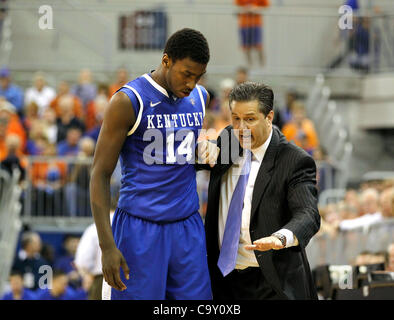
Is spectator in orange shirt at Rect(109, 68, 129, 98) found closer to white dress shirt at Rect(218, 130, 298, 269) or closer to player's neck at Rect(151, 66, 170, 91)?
white dress shirt at Rect(218, 130, 298, 269)

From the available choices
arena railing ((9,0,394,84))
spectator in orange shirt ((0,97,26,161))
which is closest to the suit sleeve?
spectator in orange shirt ((0,97,26,161))

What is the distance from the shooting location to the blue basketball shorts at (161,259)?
498 centimetres

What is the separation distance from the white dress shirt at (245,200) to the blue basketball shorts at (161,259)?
0.29m

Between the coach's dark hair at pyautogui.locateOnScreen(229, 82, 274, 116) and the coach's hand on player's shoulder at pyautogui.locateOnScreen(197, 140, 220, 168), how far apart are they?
12.2 inches

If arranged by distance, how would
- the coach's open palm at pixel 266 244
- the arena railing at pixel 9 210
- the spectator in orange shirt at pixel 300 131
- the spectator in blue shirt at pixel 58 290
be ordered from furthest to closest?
the spectator in orange shirt at pixel 300 131
the arena railing at pixel 9 210
the spectator in blue shirt at pixel 58 290
the coach's open palm at pixel 266 244

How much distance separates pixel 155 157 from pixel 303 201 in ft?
2.91

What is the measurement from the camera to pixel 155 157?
198 inches

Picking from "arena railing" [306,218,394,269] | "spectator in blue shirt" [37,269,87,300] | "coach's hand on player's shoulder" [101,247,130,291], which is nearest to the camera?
"coach's hand on player's shoulder" [101,247,130,291]

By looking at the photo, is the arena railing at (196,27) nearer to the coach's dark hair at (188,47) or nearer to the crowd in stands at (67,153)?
the crowd in stands at (67,153)

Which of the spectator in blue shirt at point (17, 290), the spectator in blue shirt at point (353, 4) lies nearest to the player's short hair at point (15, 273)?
the spectator in blue shirt at point (17, 290)

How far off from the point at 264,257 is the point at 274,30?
11170 millimetres

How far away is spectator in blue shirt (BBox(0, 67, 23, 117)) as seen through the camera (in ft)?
48.4

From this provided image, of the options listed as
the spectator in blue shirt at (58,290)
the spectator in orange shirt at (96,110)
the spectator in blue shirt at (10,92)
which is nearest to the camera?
the spectator in blue shirt at (58,290)

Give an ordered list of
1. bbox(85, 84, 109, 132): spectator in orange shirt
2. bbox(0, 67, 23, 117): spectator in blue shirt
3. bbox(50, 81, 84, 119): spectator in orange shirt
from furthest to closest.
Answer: bbox(0, 67, 23, 117): spectator in blue shirt → bbox(50, 81, 84, 119): spectator in orange shirt → bbox(85, 84, 109, 132): spectator in orange shirt
